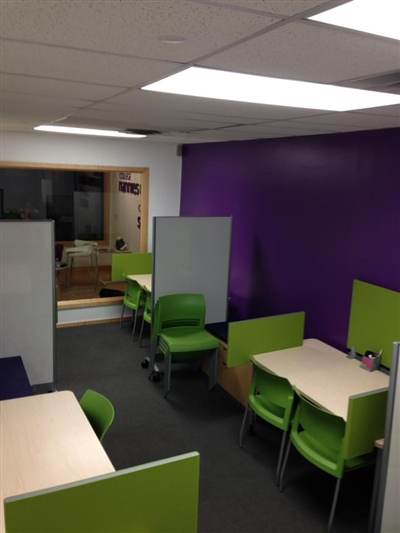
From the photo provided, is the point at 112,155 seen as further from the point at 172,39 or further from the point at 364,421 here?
the point at 172,39

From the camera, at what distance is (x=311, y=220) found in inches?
166

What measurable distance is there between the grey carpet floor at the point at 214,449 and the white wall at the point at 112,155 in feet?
7.89

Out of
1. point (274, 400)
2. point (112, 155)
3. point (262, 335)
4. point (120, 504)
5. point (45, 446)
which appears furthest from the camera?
point (112, 155)

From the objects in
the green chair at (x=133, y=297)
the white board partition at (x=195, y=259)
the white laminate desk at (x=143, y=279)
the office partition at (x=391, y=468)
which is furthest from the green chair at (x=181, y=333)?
the office partition at (x=391, y=468)

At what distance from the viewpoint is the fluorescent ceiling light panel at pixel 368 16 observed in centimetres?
98

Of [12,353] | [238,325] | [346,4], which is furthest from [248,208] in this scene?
[346,4]

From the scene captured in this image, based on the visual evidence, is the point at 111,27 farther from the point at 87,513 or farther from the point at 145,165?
the point at 145,165

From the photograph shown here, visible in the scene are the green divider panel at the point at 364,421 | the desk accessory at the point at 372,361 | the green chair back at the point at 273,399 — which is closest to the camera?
the green divider panel at the point at 364,421

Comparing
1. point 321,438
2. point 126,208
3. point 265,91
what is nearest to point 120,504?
point 321,438

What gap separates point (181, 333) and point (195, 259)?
0.79 meters

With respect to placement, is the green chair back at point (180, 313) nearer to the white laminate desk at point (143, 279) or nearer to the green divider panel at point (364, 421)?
the white laminate desk at point (143, 279)

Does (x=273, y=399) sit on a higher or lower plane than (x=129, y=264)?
lower

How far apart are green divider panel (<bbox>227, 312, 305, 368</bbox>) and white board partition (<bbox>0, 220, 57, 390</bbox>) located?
4.59 ft

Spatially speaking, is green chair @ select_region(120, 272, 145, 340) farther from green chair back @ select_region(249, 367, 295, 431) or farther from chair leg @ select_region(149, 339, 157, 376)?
green chair back @ select_region(249, 367, 295, 431)
